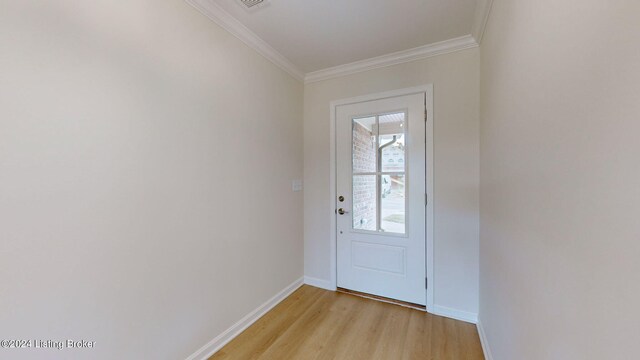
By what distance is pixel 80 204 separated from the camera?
114cm

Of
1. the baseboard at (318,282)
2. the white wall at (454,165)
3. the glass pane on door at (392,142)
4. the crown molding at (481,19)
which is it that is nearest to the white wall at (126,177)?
the baseboard at (318,282)

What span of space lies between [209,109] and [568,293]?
6.71 ft

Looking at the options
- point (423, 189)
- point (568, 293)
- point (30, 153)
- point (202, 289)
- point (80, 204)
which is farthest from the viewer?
point (423, 189)

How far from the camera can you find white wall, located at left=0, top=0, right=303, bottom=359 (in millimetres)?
987

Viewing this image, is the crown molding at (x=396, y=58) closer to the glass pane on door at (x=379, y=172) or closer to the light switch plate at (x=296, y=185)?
the glass pane on door at (x=379, y=172)

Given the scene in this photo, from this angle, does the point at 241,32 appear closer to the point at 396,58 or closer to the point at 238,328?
the point at 396,58

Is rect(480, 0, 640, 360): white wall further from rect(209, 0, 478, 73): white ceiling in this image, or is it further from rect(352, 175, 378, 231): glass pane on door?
rect(352, 175, 378, 231): glass pane on door

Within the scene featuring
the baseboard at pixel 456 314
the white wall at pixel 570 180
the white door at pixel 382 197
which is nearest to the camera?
the white wall at pixel 570 180

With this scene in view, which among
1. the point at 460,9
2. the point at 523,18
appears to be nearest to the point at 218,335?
the point at 523,18

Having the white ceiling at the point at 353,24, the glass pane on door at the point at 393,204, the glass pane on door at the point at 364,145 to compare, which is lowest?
the glass pane on door at the point at 393,204

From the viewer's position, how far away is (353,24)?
1.97 meters

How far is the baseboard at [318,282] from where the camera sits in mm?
2762

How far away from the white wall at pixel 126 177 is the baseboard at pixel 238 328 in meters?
0.05

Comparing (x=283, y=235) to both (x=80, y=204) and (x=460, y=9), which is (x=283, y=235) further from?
(x=460, y=9)
